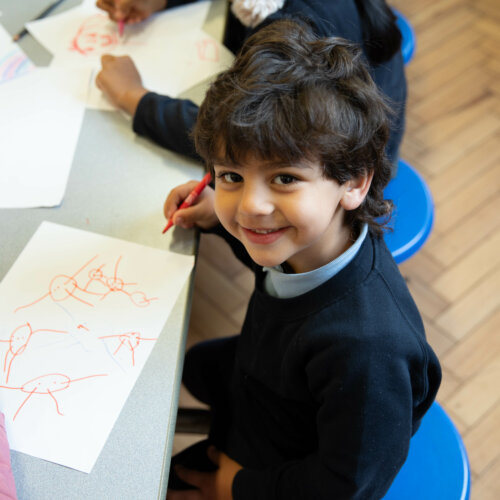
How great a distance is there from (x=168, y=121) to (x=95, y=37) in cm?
32

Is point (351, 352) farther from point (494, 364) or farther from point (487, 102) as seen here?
point (487, 102)

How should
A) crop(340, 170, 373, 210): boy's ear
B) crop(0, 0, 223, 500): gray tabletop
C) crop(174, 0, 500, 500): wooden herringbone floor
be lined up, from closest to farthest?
crop(0, 0, 223, 500): gray tabletop
crop(340, 170, 373, 210): boy's ear
crop(174, 0, 500, 500): wooden herringbone floor

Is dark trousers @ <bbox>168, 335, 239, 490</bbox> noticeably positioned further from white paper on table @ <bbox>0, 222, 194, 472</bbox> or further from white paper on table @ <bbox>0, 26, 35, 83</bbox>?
white paper on table @ <bbox>0, 26, 35, 83</bbox>

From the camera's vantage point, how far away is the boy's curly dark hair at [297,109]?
613 mm

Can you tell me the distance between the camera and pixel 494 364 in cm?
148

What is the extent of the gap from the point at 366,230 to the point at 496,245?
45.7 inches

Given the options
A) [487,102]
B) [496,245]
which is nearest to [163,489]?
[496,245]

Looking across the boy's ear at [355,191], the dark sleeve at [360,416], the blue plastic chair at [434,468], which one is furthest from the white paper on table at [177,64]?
the blue plastic chair at [434,468]

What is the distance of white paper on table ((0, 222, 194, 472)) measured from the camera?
1.99ft

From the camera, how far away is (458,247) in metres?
1.71

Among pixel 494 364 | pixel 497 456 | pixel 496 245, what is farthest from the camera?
pixel 496 245

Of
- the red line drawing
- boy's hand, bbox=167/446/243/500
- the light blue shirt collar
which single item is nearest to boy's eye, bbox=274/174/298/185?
the light blue shirt collar

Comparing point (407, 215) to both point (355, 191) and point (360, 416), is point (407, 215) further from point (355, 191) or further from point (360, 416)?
point (360, 416)

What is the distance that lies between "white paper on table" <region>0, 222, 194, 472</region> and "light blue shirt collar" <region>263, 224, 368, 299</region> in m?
0.13
